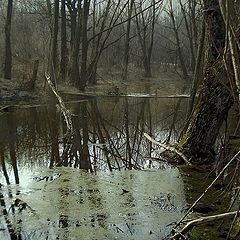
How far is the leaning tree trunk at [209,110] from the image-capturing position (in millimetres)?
7219

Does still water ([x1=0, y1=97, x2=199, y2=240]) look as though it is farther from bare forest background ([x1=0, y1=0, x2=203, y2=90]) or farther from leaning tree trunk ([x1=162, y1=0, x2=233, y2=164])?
bare forest background ([x1=0, y1=0, x2=203, y2=90])

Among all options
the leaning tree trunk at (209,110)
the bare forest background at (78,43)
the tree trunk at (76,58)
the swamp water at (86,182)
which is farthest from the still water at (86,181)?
the tree trunk at (76,58)

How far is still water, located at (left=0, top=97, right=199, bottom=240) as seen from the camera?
4.72 m

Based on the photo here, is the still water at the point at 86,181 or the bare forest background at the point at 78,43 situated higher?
the bare forest background at the point at 78,43

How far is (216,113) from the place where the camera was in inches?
296

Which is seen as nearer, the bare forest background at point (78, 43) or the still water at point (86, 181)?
the still water at point (86, 181)

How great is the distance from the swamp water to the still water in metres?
0.01

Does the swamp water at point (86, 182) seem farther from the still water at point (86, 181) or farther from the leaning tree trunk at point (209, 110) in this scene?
the leaning tree trunk at point (209, 110)

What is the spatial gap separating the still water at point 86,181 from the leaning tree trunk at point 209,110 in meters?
0.61

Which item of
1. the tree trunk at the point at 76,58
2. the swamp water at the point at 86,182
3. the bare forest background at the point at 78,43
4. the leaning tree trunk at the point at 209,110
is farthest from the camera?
the tree trunk at the point at 76,58

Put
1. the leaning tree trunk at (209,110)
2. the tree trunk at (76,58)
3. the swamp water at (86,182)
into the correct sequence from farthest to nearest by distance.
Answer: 1. the tree trunk at (76,58)
2. the leaning tree trunk at (209,110)
3. the swamp water at (86,182)

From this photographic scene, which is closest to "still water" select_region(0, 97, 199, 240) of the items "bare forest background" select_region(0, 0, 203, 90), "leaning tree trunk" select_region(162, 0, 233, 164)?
"leaning tree trunk" select_region(162, 0, 233, 164)

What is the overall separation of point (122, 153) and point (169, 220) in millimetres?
3847

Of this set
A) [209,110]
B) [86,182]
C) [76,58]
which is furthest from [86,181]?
[76,58]
